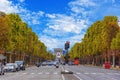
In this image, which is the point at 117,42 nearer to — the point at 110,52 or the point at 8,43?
the point at 110,52

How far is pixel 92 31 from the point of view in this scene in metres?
132

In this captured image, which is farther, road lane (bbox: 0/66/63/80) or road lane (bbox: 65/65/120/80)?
road lane (bbox: 65/65/120/80)

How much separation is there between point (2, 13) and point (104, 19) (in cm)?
3552

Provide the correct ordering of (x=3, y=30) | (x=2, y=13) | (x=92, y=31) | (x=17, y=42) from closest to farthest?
(x=3, y=30), (x=2, y=13), (x=17, y=42), (x=92, y=31)

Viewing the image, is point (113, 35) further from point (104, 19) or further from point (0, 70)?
point (0, 70)

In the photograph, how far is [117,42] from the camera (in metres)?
91.9

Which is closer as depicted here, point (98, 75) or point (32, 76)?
point (32, 76)

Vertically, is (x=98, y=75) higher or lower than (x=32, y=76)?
higher

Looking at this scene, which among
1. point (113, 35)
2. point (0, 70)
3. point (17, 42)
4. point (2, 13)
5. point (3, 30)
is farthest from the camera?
point (113, 35)

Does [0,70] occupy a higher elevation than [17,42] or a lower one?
lower

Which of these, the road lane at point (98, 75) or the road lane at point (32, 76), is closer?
the road lane at point (32, 76)

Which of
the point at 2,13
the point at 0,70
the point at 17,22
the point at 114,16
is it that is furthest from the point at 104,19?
the point at 0,70

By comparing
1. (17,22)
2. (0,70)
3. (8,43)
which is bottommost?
(0,70)

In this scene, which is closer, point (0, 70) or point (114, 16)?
point (0, 70)
